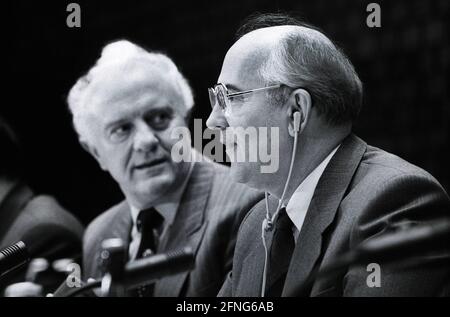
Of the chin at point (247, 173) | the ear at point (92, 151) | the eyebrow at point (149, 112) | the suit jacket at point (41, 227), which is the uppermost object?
the eyebrow at point (149, 112)

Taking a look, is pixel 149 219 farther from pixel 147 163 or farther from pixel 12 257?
pixel 12 257

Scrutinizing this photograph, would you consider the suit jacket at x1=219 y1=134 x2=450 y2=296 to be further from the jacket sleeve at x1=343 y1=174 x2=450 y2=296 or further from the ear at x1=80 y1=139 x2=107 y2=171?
the ear at x1=80 y1=139 x2=107 y2=171

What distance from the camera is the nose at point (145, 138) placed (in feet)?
7.55

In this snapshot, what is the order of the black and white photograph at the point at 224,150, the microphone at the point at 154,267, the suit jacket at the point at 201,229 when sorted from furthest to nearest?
the suit jacket at the point at 201,229, the black and white photograph at the point at 224,150, the microphone at the point at 154,267

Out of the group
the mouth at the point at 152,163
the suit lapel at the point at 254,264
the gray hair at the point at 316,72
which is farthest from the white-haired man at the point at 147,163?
the gray hair at the point at 316,72

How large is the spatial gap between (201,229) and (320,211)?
571mm

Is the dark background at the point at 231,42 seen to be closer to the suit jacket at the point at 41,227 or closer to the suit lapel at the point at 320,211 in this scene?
the suit jacket at the point at 41,227

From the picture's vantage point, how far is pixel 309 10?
7.25ft

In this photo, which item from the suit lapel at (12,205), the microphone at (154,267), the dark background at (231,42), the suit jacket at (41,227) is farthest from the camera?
the suit lapel at (12,205)

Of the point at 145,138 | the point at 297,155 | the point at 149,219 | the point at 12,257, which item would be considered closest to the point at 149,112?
the point at 145,138

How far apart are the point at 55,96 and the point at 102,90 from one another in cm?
32

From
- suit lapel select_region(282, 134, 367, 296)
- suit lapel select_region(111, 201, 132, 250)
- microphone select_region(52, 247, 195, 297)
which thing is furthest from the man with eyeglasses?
suit lapel select_region(111, 201, 132, 250)

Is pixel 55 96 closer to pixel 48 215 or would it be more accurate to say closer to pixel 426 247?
pixel 48 215

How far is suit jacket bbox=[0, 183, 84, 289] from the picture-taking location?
7.93 ft
